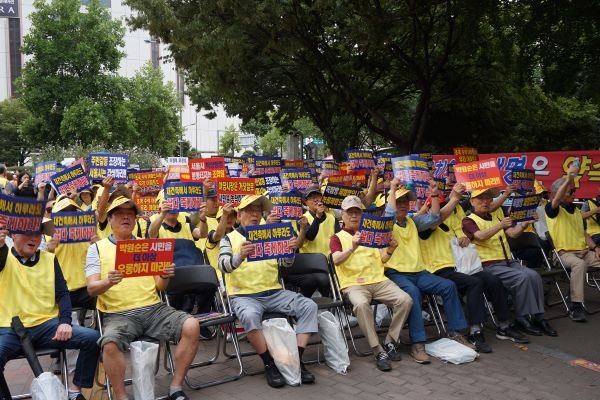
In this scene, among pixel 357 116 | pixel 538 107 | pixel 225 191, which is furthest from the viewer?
pixel 357 116

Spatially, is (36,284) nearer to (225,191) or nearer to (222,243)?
(222,243)

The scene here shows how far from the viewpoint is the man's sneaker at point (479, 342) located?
6.09 m

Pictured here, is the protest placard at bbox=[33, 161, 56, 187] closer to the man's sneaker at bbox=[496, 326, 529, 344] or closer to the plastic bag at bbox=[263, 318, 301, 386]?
the plastic bag at bbox=[263, 318, 301, 386]

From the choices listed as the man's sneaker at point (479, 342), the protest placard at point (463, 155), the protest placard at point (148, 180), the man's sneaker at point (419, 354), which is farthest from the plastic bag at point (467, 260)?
the protest placard at point (148, 180)

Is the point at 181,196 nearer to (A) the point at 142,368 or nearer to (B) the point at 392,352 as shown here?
(A) the point at 142,368

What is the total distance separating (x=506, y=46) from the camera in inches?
382

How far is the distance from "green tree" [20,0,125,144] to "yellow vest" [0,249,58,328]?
26021 millimetres

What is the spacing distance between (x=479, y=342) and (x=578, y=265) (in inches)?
88.2

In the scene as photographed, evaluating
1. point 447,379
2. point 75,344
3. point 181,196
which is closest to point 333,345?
point 447,379

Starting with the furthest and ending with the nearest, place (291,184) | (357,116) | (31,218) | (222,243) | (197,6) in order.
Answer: (357,116) < (197,6) < (291,184) < (222,243) < (31,218)

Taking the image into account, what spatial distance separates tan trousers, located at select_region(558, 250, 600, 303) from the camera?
290 inches

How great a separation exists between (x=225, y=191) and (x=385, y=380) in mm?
2744

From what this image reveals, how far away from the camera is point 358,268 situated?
6.08m

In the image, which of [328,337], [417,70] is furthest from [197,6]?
[328,337]
